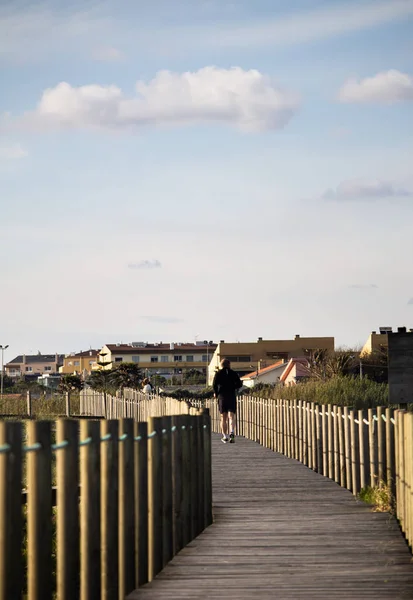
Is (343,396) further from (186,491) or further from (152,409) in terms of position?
(186,491)

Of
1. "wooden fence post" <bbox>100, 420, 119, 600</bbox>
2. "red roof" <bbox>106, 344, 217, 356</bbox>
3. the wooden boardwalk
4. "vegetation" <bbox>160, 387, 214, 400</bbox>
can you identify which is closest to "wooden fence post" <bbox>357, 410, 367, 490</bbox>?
the wooden boardwalk

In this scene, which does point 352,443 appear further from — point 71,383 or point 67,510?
point 71,383

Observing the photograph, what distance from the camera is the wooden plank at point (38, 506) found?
233 inches

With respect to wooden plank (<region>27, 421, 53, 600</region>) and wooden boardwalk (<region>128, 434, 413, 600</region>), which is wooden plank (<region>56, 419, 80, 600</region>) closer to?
wooden plank (<region>27, 421, 53, 600</region>)

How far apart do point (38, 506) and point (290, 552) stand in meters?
4.02

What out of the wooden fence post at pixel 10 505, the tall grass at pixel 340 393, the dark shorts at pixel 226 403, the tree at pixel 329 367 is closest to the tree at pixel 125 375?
the tree at pixel 329 367

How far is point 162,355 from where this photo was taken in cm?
18088

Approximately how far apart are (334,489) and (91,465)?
8158 millimetres

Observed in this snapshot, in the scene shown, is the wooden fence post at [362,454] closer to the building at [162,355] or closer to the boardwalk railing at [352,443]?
the boardwalk railing at [352,443]

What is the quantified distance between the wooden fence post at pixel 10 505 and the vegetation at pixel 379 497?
7025mm

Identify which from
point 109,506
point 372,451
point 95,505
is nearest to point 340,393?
point 372,451

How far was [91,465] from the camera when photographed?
6930mm

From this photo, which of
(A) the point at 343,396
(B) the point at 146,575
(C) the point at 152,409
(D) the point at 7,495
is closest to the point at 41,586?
(D) the point at 7,495

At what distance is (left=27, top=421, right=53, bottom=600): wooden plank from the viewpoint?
5930 millimetres
